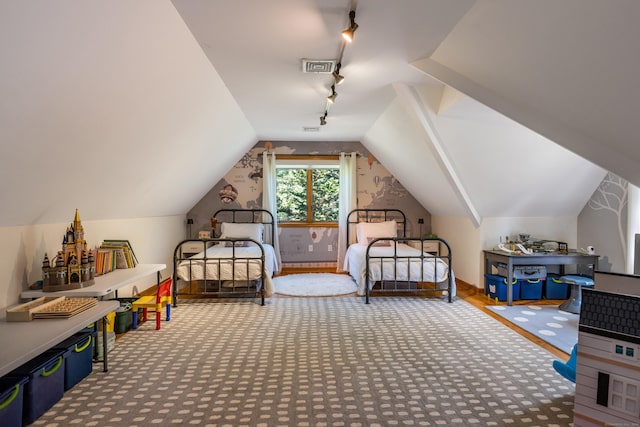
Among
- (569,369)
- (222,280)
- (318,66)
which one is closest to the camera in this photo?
(569,369)

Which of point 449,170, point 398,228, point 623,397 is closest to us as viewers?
point 623,397

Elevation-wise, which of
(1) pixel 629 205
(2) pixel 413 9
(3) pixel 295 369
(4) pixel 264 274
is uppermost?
(2) pixel 413 9

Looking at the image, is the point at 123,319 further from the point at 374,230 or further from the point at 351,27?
the point at 374,230

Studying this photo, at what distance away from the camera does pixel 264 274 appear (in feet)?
14.2

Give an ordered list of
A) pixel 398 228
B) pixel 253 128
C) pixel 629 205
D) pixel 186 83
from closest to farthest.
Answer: pixel 186 83
pixel 629 205
pixel 253 128
pixel 398 228

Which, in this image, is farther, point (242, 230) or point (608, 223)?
point (242, 230)

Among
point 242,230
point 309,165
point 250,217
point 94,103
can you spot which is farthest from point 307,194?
point 94,103

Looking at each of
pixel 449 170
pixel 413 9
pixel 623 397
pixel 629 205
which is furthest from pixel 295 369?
pixel 629 205

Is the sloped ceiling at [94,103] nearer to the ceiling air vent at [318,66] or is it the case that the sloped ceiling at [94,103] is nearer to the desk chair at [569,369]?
the ceiling air vent at [318,66]

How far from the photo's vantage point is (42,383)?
204 centimetres

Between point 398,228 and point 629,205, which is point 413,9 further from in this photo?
point 398,228

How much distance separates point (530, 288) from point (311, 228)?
3.48 meters

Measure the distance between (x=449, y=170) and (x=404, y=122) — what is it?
0.74m

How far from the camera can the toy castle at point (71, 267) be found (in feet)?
8.95
